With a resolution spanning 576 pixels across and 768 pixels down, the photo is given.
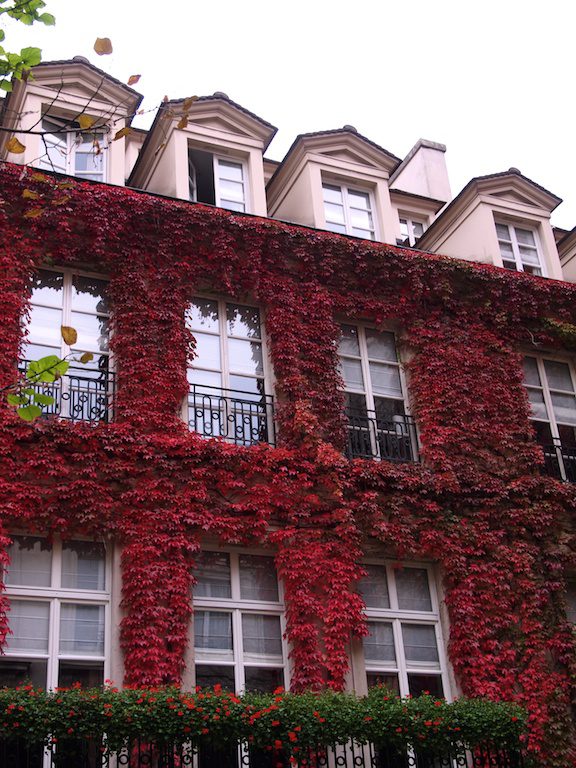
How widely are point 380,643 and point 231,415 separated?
12.9 ft

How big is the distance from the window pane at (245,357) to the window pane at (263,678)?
180 inches

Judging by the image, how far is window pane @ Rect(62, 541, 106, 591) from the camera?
12305 mm

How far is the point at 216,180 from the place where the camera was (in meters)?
16.6

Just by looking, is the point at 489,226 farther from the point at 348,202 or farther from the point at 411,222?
the point at 348,202

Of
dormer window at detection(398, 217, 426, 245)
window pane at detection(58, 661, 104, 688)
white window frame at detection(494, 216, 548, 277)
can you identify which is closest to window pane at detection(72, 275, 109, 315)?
window pane at detection(58, 661, 104, 688)

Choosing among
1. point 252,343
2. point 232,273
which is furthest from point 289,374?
point 232,273

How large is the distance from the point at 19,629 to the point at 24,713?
7.25 ft

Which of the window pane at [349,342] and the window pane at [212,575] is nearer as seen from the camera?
the window pane at [212,575]

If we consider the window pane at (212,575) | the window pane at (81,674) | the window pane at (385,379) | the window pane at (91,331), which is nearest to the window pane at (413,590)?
the window pane at (212,575)

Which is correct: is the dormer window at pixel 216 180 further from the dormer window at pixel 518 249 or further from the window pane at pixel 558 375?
the window pane at pixel 558 375

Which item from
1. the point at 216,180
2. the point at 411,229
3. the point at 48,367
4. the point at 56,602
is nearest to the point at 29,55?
Answer: the point at 48,367

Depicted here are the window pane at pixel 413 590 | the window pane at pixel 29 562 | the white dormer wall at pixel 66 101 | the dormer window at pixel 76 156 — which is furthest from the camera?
the dormer window at pixel 76 156

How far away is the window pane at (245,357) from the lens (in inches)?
589

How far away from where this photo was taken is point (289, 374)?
1477 centimetres
